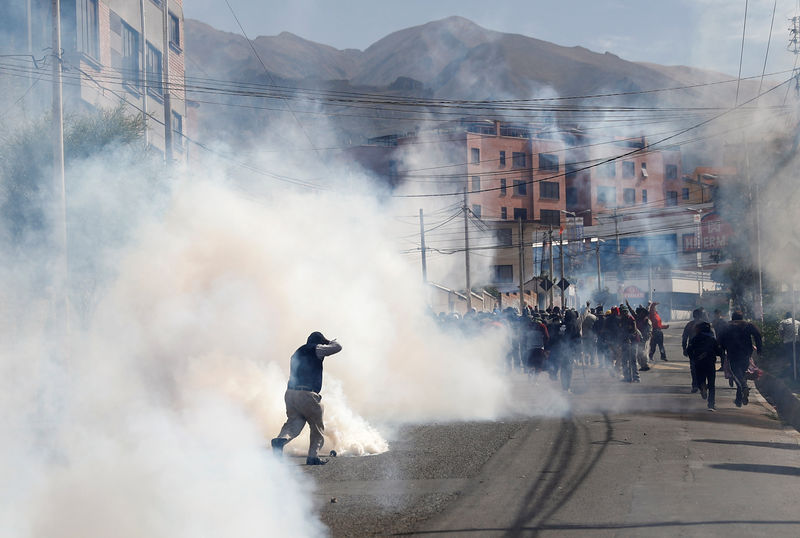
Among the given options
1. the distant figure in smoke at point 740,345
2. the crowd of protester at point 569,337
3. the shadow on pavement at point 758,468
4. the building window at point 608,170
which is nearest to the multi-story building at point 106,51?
the crowd of protester at point 569,337

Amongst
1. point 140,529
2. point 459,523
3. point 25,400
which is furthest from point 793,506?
point 25,400

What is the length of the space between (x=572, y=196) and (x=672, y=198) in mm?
15843

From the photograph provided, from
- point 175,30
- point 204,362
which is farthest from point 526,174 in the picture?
point 204,362

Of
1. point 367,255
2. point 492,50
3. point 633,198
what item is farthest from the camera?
point 492,50

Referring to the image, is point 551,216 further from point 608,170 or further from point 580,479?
point 580,479

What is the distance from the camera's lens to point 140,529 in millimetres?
5297

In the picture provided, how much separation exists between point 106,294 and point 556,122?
40.8 m

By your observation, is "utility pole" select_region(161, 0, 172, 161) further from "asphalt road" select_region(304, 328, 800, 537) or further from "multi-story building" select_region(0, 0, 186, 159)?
"asphalt road" select_region(304, 328, 800, 537)

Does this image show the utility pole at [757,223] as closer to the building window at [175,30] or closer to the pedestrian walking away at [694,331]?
the pedestrian walking away at [694,331]

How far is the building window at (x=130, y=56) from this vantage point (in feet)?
68.5

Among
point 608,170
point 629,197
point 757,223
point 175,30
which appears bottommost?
point 757,223

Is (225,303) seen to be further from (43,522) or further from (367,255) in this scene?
(43,522)

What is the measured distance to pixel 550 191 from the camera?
6869 cm

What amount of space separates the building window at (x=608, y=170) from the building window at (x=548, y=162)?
2996 mm
